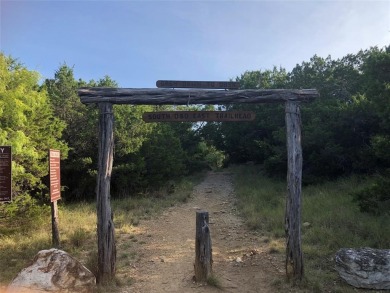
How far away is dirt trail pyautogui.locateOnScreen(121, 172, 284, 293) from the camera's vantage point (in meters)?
6.66

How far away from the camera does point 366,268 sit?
631cm

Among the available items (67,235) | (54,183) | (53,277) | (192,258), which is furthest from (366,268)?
(67,235)

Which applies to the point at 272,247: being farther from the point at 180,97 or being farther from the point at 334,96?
the point at 334,96

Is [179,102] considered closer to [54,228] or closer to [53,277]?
[53,277]

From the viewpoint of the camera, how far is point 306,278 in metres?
6.59

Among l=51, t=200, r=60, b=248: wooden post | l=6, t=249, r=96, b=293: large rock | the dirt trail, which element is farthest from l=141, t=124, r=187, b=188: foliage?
l=6, t=249, r=96, b=293: large rock

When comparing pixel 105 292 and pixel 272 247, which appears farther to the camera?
pixel 272 247

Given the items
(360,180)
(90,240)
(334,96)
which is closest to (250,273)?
(90,240)

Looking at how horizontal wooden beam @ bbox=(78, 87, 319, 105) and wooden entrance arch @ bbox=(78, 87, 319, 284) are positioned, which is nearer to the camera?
wooden entrance arch @ bbox=(78, 87, 319, 284)

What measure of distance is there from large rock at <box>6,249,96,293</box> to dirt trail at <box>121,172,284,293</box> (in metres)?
0.90

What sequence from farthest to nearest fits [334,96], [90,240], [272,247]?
[334,96], [90,240], [272,247]

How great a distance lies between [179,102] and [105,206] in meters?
2.62

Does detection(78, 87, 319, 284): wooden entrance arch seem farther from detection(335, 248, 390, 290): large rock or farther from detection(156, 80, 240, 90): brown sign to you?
detection(335, 248, 390, 290): large rock

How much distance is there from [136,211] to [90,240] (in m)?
3.98
